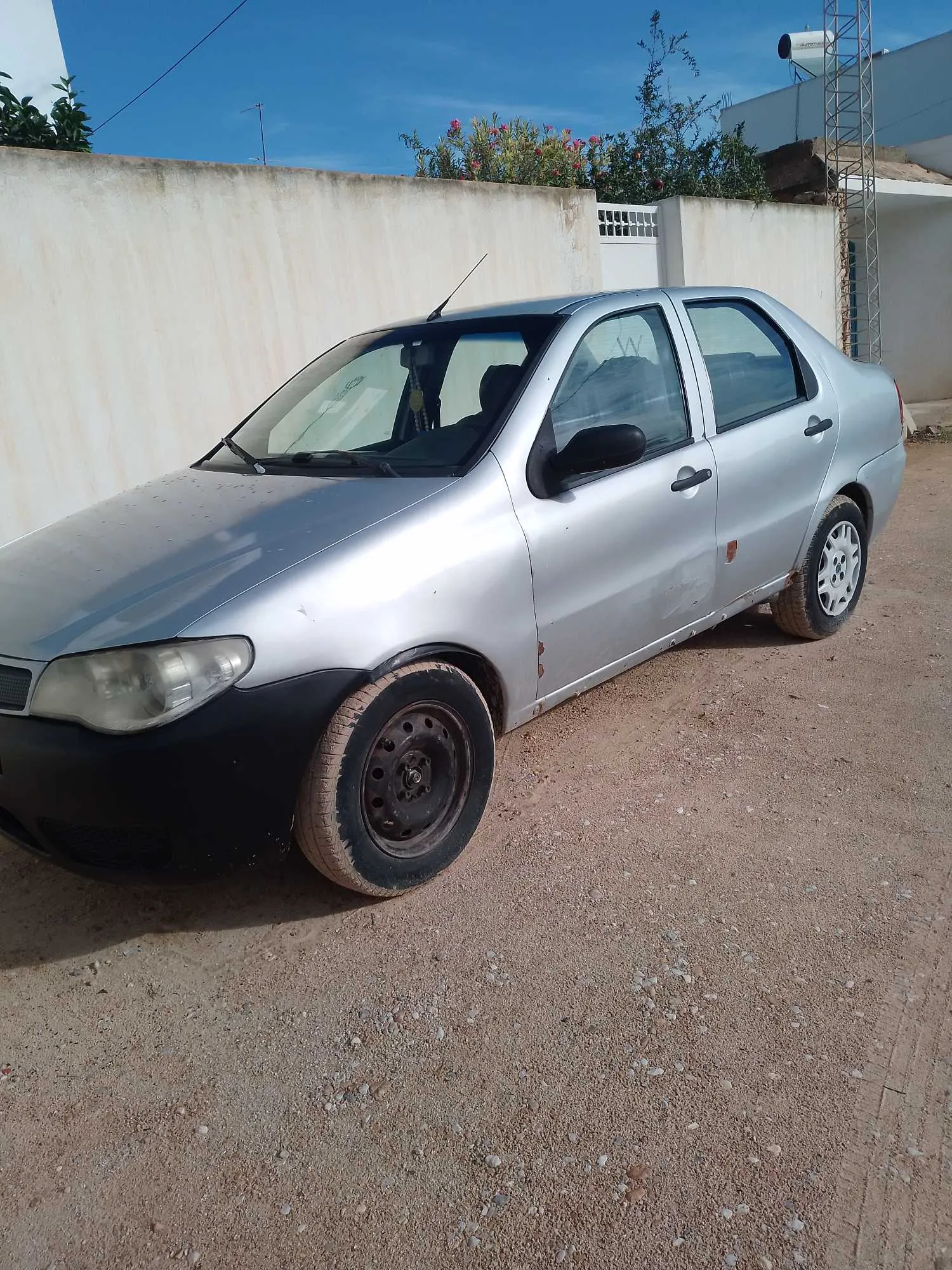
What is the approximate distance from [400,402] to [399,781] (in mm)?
1596

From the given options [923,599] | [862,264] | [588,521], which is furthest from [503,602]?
[862,264]

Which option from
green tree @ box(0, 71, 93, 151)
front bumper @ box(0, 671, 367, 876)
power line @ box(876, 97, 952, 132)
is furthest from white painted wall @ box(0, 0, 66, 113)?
power line @ box(876, 97, 952, 132)

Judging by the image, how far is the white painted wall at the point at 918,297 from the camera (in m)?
14.4

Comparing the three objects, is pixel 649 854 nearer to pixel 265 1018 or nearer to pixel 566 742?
pixel 566 742

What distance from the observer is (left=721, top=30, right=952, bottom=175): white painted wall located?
19.0 metres

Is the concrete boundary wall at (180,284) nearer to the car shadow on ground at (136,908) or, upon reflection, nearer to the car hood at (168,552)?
the car hood at (168,552)

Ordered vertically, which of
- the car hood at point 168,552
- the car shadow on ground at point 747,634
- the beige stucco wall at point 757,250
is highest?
the beige stucco wall at point 757,250

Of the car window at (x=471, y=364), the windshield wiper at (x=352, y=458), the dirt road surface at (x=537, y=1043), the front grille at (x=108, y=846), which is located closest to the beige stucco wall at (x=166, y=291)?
the windshield wiper at (x=352, y=458)

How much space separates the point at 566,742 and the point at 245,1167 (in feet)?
7.38

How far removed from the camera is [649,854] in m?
3.18

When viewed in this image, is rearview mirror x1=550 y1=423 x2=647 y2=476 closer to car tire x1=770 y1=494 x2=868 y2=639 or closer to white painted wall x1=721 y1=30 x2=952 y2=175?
car tire x1=770 y1=494 x2=868 y2=639

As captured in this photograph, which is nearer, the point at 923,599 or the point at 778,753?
the point at 778,753

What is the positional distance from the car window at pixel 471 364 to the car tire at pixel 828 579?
1.84m

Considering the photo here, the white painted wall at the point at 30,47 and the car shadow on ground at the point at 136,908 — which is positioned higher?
the white painted wall at the point at 30,47
